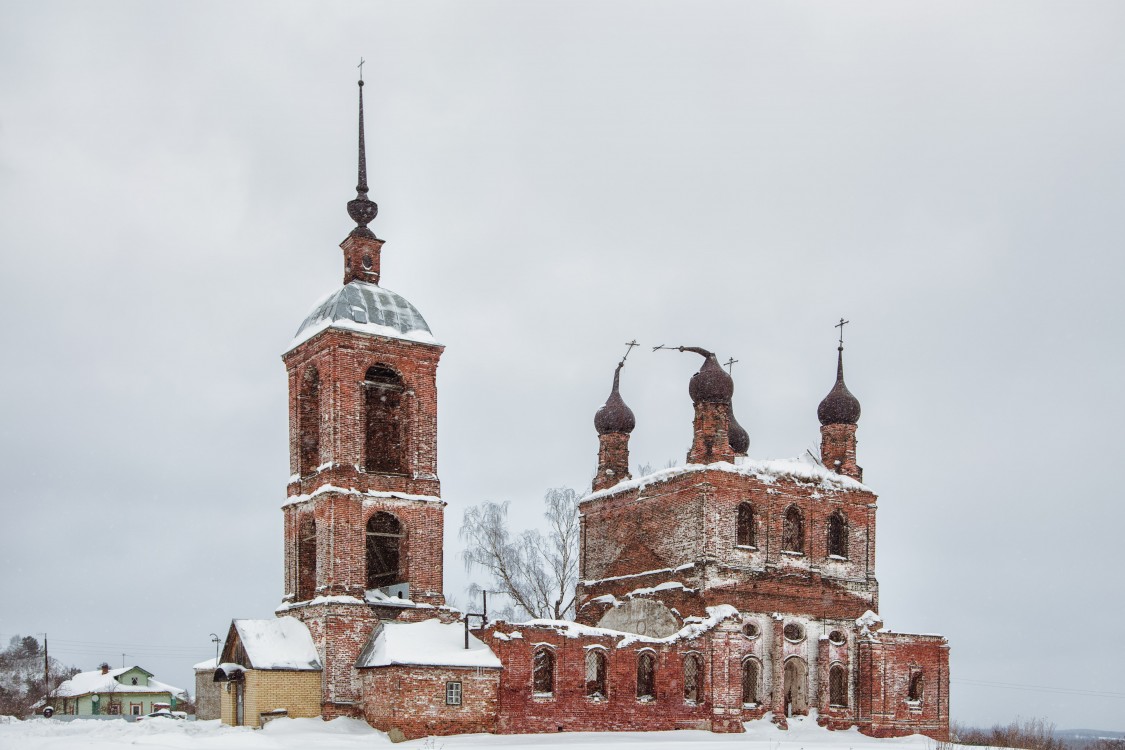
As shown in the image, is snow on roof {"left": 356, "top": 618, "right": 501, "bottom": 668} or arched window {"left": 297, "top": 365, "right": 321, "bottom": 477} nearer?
snow on roof {"left": 356, "top": 618, "right": 501, "bottom": 668}

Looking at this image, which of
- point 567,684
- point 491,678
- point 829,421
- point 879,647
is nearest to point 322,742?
point 491,678

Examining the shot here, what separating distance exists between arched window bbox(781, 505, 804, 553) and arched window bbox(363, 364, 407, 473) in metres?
9.42

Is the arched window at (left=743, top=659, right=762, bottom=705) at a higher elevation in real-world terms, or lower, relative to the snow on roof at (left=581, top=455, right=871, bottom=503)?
lower

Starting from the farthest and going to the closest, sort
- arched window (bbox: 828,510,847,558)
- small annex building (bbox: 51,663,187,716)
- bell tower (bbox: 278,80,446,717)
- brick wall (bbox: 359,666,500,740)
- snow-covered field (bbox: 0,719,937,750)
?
small annex building (bbox: 51,663,187,716), arched window (bbox: 828,510,847,558), bell tower (bbox: 278,80,446,717), brick wall (bbox: 359,666,500,740), snow-covered field (bbox: 0,719,937,750)

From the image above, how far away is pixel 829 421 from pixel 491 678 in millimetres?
12504

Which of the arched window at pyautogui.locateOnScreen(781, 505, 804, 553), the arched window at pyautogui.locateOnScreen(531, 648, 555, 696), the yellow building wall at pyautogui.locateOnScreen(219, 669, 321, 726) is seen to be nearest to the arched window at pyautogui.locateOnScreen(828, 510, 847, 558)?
the arched window at pyautogui.locateOnScreen(781, 505, 804, 553)

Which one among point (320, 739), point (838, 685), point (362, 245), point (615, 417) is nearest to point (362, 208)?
point (362, 245)

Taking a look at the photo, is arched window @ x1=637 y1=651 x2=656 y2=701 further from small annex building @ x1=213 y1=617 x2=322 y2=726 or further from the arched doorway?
small annex building @ x1=213 y1=617 x2=322 y2=726

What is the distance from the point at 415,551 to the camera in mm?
28156

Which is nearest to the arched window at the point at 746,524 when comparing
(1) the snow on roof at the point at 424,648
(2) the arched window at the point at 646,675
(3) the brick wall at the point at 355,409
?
(2) the arched window at the point at 646,675

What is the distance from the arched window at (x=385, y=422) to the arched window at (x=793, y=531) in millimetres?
9423

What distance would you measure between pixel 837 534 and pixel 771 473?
9.15ft

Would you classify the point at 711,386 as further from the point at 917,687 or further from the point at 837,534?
the point at 917,687

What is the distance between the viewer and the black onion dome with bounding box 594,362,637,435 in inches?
1357
